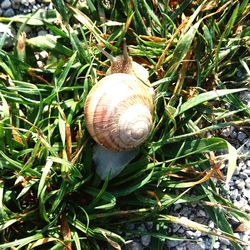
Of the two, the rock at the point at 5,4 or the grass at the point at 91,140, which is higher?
the rock at the point at 5,4

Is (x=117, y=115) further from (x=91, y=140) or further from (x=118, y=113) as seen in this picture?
(x=91, y=140)

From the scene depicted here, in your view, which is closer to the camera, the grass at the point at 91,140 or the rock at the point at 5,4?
the grass at the point at 91,140

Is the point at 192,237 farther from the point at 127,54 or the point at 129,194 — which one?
the point at 127,54

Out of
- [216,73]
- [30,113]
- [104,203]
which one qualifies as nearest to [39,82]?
[30,113]

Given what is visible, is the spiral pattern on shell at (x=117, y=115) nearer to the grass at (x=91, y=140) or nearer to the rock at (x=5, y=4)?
the grass at (x=91, y=140)

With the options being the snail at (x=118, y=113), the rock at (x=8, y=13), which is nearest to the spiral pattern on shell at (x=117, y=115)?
the snail at (x=118, y=113)

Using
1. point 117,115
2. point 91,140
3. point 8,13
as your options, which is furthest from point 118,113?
point 8,13
